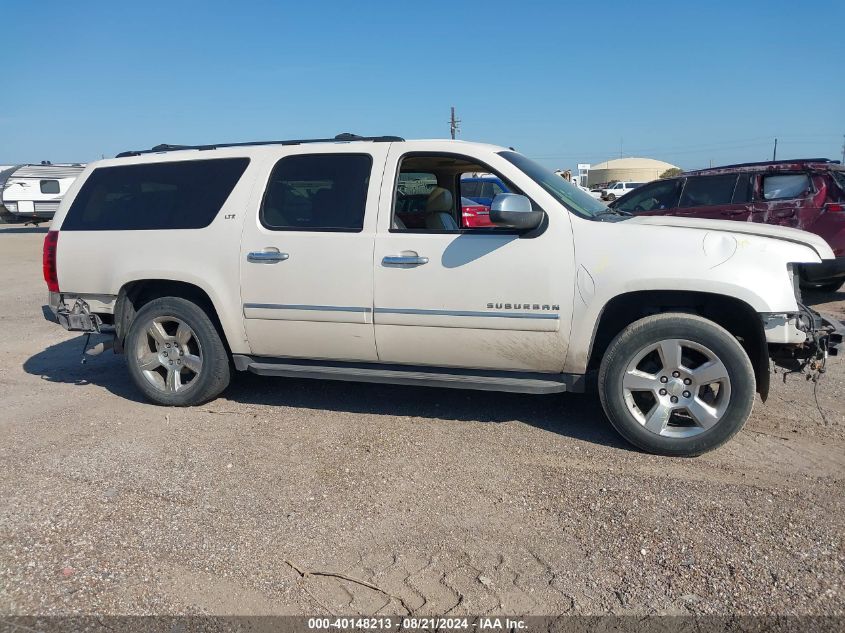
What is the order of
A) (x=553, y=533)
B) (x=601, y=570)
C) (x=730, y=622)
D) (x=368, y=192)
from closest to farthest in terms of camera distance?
(x=730, y=622)
(x=601, y=570)
(x=553, y=533)
(x=368, y=192)

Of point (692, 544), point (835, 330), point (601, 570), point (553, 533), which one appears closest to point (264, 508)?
point (553, 533)

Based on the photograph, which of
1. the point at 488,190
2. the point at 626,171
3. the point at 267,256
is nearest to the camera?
the point at 267,256

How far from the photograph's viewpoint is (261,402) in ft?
18.7

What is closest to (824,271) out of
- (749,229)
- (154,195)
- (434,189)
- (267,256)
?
(749,229)

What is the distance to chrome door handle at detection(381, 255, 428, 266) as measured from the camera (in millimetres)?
4680

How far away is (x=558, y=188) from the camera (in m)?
4.93

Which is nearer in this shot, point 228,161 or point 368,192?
point 368,192

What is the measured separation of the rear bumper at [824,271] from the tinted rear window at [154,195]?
6.75 meters

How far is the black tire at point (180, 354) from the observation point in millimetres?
5348

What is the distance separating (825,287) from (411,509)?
827 centimetres

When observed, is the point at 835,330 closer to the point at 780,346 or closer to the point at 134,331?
the point at 780,346

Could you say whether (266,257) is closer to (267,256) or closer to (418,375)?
(267,256)

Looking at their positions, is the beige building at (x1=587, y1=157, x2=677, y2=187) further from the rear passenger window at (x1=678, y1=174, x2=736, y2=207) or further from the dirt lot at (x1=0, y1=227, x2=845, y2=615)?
the dirt lot at (x1=0, y1=227, x2=845, y2=615)

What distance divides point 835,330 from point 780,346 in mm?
343
